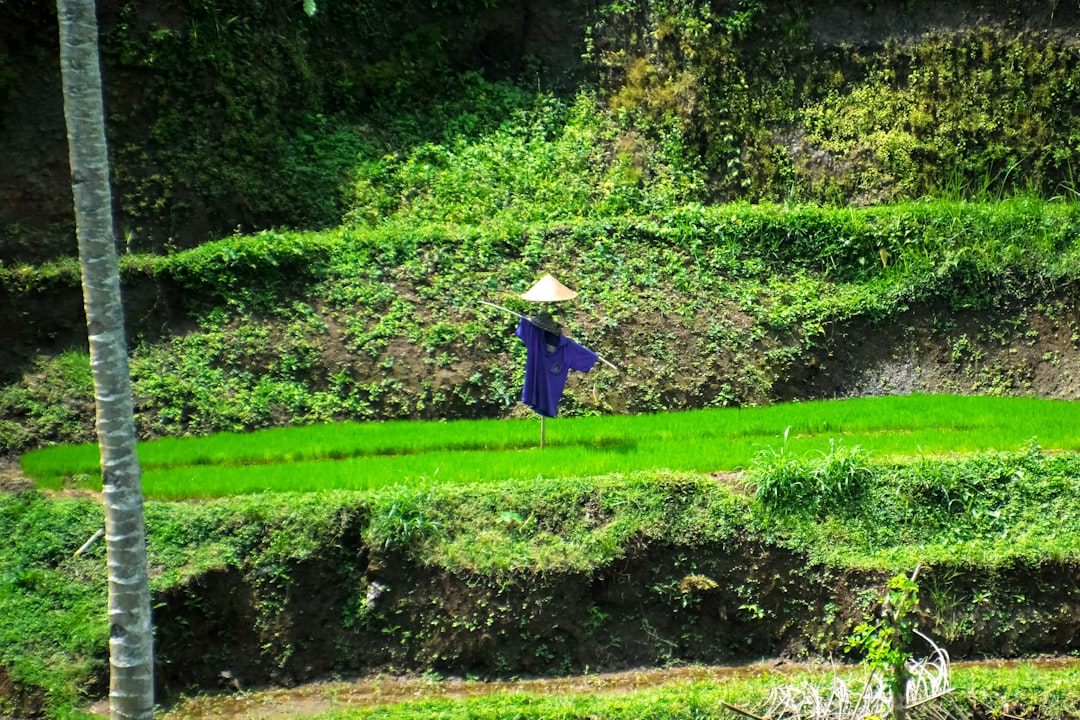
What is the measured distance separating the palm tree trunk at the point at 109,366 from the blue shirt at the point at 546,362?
5140 mm

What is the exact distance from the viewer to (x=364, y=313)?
13.8 metres

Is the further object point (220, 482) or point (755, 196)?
point (755, 196)

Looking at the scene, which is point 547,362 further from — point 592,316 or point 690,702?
point 690,702

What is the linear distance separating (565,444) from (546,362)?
93cm

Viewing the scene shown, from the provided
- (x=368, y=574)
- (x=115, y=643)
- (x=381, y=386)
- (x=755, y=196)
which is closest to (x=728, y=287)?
(x=755, y=196)

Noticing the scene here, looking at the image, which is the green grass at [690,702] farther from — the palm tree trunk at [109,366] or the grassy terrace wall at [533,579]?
the palm tree trunk at [109,366]

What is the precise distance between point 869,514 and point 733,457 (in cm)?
141

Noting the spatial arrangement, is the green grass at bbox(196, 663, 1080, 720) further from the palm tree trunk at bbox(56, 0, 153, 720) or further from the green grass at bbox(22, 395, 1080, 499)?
the green grass at bbox(22, 395, 1080, 499)

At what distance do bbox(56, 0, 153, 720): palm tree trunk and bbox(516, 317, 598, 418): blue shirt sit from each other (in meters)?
5.14

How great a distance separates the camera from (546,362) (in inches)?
448

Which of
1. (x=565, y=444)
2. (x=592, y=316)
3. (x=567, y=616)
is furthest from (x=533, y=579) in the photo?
(x=592, y=316)

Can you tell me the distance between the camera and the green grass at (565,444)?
34.7ft

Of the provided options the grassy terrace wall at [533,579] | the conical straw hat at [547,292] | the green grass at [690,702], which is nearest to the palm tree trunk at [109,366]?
the green grass at [690,702]

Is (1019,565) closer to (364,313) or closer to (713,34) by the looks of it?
(364,313)
